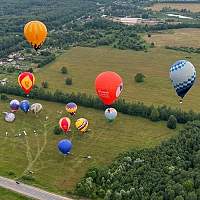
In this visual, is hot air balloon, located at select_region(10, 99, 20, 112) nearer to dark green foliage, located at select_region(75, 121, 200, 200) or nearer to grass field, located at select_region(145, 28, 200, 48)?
dark green foliage, located at select_region(75, 121, 200, 200)

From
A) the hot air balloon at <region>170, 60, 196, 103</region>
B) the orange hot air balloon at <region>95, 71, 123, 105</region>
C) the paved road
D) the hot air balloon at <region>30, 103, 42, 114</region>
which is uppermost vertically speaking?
the hot air balloon at <region>170, 60, 196, 103</region>

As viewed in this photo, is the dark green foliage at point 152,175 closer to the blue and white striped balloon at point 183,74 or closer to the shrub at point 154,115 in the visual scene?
the blue and white striped balloon at point 183,74

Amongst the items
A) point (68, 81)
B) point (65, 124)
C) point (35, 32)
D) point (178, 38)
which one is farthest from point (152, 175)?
point (178, 38)

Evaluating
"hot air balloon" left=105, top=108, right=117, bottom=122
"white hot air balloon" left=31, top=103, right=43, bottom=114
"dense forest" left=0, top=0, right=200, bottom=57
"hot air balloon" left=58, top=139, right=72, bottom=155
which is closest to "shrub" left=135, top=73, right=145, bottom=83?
"hot air balloon" left=105, top=108, right=117, bottom=122

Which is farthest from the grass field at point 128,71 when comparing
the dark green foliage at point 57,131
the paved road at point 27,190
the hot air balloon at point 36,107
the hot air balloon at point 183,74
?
the paved road at point 27,190

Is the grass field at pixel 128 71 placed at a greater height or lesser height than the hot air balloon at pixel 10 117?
lesser
